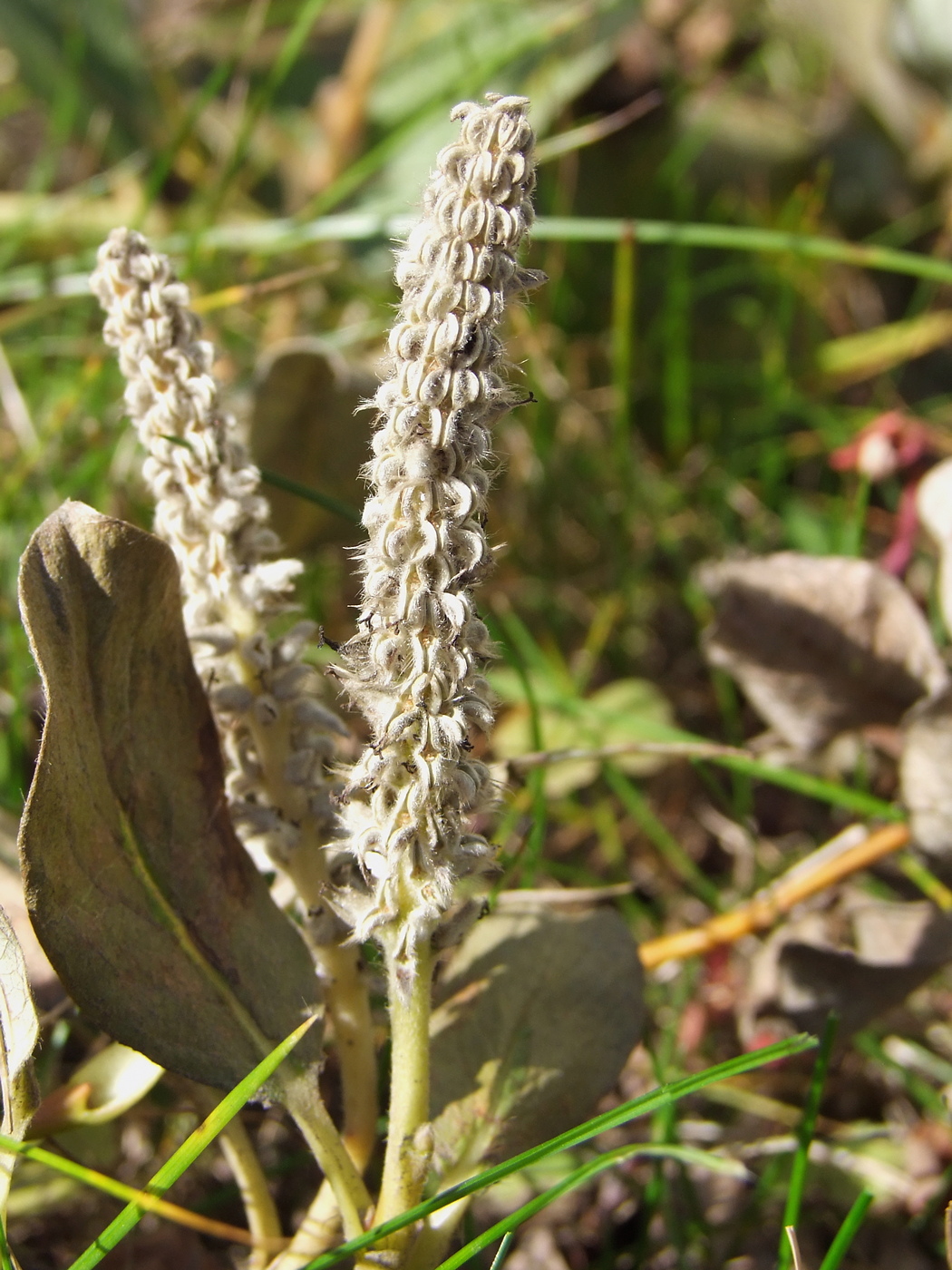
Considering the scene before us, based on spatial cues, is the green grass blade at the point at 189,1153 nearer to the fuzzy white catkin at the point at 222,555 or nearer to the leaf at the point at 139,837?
the leaf at the point at 139,837

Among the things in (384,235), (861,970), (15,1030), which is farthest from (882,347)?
(15,1030)

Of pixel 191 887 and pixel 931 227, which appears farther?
pixel 931 227

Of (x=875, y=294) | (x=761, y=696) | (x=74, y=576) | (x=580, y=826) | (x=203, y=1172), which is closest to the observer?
(x=74, y=576)

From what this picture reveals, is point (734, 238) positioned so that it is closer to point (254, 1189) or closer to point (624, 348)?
point (624, 348)

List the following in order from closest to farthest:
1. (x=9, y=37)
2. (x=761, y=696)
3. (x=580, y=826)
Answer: (x=761, y=696) → (x=580, y=826) → (x=9, y=37)

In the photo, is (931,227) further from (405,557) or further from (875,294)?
(405,557)

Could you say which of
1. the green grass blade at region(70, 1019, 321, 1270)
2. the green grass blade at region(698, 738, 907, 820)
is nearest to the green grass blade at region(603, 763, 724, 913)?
the green grass blade at region(698, 738, 907, 820)

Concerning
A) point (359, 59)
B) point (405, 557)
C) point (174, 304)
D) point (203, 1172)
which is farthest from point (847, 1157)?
point (359, 59)
